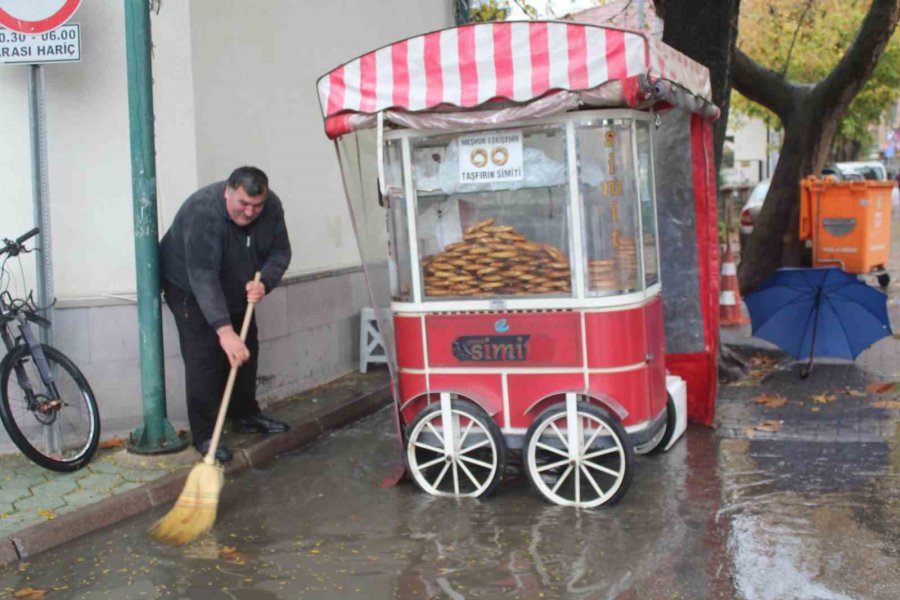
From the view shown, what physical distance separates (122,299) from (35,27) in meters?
1.76

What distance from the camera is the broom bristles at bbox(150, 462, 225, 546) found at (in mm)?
5168

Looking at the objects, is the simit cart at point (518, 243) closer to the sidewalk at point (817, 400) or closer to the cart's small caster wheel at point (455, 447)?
the cart's small caster wheel at point (455, 447)

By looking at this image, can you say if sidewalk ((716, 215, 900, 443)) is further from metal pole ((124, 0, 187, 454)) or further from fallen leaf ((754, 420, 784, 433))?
metal pole ((124, 0, 187, 454))

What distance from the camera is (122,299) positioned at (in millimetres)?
6707

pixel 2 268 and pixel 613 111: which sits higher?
pixel 613 111

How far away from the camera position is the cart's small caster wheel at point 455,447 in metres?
5.67

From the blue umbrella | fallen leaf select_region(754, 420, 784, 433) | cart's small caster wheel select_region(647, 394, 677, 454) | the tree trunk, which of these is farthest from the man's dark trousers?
the tree trunk

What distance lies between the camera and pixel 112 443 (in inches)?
263

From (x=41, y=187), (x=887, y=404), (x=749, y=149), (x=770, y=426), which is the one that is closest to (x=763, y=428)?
(x=770, y=426)

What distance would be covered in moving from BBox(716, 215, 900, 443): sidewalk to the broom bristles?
354cm

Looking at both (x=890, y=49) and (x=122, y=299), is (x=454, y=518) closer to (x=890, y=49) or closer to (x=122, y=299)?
(x=122, y=299)

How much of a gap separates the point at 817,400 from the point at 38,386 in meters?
5.60

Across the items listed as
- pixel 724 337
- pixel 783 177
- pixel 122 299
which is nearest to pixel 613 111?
pixel 122 299

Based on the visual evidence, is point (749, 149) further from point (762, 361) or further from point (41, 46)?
point (41, 46)
